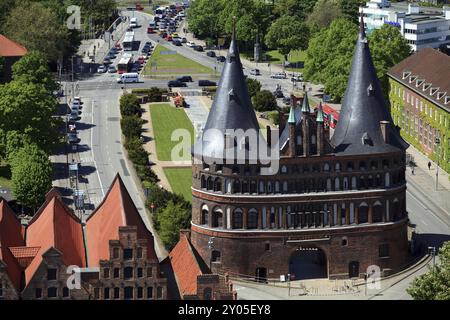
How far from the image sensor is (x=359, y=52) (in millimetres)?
148125

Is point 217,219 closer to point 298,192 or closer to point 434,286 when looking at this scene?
point 298,192

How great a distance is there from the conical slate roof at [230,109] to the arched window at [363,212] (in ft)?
44.4

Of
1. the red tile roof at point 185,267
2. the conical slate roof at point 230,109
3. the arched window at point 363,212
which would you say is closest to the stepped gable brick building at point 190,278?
the red tile roof at point 185,267

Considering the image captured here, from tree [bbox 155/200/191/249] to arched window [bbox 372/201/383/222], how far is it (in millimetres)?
19602

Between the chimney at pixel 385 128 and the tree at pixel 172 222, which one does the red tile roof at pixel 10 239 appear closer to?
the tree at pixel 172 222

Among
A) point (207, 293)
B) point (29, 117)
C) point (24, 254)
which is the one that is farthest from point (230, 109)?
point (29, 117)

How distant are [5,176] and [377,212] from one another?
198ft

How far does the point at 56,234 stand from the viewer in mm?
120000

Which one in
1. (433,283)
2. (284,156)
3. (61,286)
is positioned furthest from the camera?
(284,156)

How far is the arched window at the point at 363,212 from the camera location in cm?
14600

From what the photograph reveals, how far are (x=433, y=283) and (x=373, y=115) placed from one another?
30.3m

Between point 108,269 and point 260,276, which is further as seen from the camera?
point 260,276
